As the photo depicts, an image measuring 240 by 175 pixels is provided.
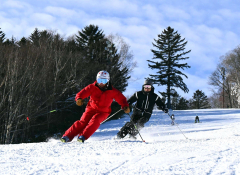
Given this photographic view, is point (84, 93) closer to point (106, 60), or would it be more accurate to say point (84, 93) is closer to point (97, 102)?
point (97, 102)

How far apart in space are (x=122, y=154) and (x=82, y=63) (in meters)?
18.4

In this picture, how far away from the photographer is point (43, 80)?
15.6m

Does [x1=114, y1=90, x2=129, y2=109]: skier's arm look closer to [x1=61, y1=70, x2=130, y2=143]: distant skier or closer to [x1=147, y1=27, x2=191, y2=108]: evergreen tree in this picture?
[x1=61, y1=70, x2=130, y2=143]: distant skier

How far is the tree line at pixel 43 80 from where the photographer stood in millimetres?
14039

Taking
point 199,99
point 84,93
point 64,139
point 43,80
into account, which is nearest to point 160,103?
point 84,93

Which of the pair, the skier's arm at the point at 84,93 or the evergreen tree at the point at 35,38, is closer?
the skier's arm at the point at 84,93

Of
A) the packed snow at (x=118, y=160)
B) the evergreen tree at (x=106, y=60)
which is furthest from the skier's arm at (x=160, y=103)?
the evergreen tree at (x=106, y=60)

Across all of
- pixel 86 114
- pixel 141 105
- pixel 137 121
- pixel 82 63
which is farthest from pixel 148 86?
pixel 82 63

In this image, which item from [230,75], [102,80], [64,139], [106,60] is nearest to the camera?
[64,139]

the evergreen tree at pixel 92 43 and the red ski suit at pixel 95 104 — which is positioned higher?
the evergreen tree at pixel 92 43

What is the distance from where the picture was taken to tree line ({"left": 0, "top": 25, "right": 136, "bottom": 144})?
14039 millimetres

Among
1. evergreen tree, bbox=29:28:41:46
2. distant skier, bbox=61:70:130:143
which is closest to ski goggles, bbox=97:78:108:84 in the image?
distant skier, bbox=61:70:130:143

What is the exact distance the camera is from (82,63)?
20906 millimetres

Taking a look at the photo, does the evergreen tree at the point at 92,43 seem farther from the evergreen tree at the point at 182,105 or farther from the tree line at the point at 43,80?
the evergreen tree at the point at 182,105
